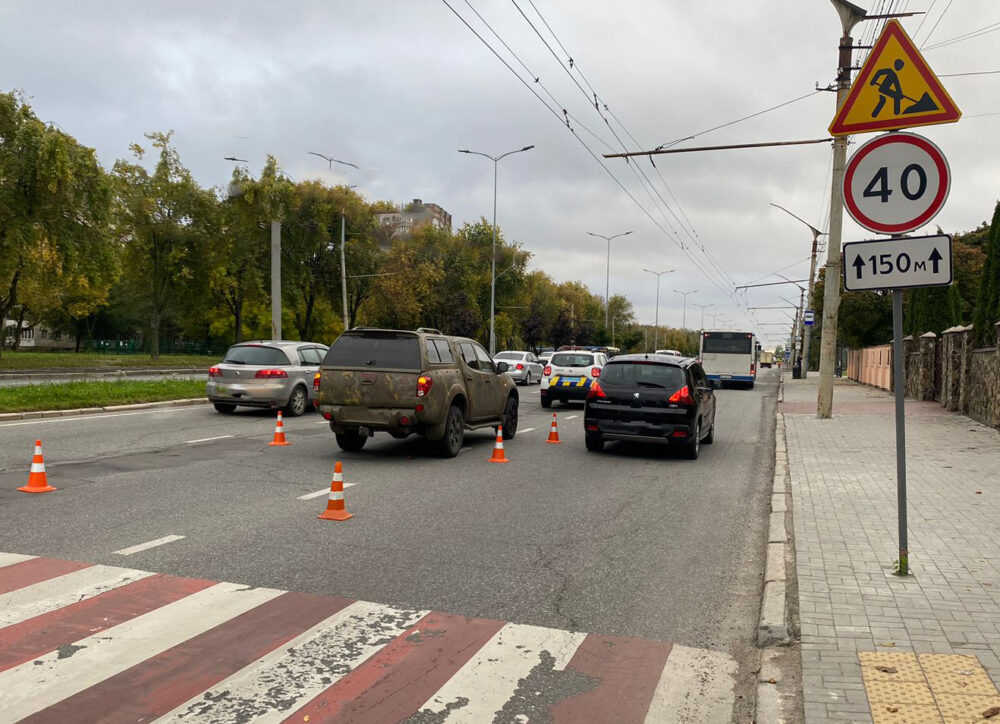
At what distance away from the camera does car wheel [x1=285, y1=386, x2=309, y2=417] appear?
17766 millimetres

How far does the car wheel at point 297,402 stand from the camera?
17.8 m

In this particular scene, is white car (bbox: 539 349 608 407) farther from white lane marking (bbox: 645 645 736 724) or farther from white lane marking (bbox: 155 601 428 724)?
white lane marking (bbox: 645 645 736 724)

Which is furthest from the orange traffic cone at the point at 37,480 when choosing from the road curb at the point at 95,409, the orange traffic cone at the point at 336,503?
the road curb at the point at 95,409

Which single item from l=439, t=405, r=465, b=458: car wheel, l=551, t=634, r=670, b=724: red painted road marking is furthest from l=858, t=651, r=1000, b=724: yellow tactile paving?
l=439, t=405, r=465, b=458: car wheel

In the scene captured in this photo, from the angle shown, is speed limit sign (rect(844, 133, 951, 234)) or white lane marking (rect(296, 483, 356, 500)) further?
white lane marking (rect(296, 483, 356, 500))

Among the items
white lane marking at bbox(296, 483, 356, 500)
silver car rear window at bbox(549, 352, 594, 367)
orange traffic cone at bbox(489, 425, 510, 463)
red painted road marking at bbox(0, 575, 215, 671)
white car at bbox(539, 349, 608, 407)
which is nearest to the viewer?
red painted road marking at bbox(0, 575, 215, 671)

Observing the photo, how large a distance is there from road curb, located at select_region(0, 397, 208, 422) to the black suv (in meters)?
10.5

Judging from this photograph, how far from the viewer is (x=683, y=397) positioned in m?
12.4

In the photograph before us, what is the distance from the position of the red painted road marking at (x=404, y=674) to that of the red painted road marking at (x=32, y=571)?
8.54ft

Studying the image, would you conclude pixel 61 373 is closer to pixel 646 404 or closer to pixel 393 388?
pixel 393 388

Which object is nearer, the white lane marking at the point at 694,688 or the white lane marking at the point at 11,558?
the white lane marking at the point at 694,688

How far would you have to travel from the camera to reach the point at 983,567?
6047 millimetres

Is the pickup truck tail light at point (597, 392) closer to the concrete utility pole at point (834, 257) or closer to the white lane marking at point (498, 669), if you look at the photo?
the white lane marking at point (498, 669)

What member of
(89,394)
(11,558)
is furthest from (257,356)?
(11,558)
